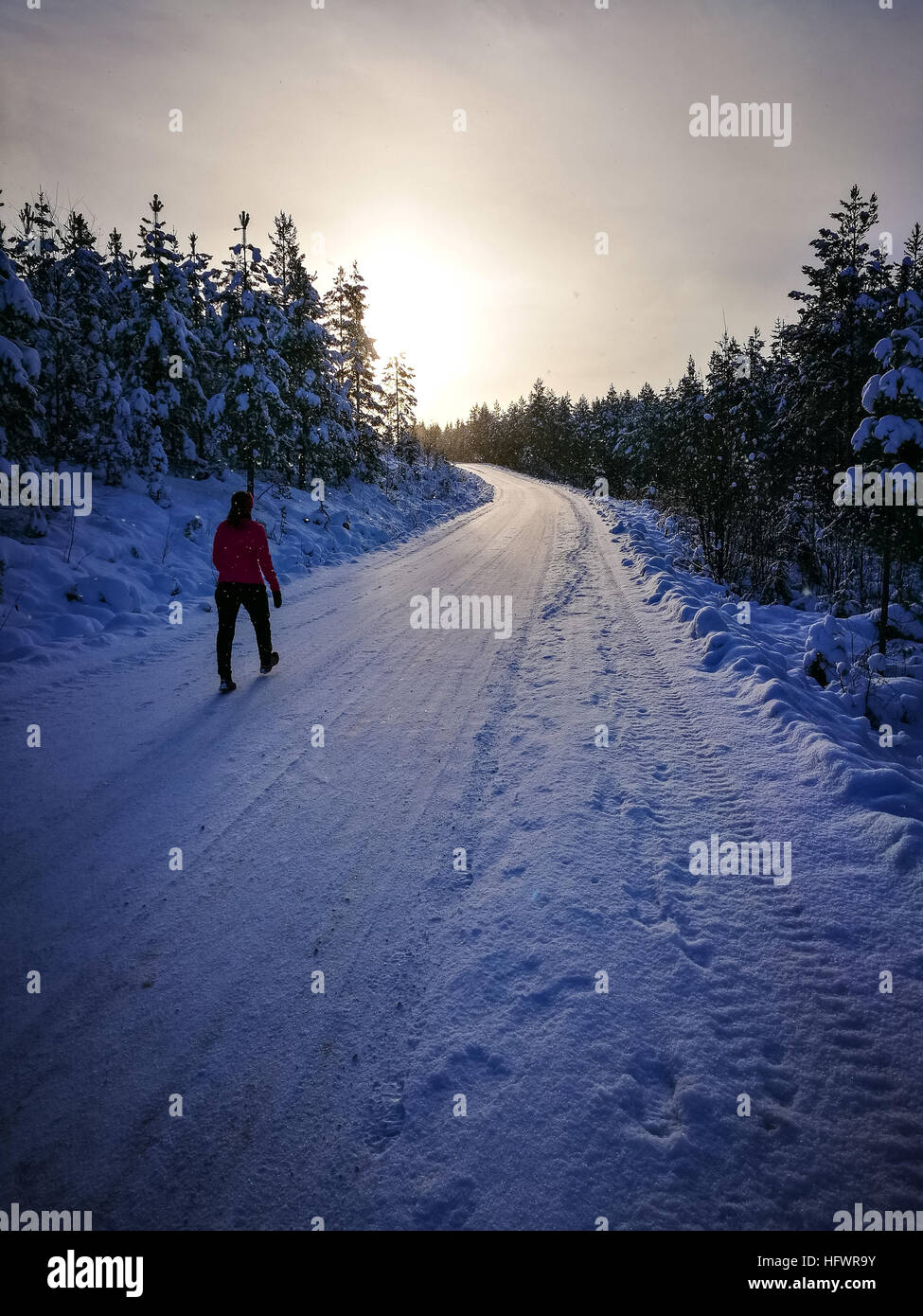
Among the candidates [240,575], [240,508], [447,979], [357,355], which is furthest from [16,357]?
[357,355]

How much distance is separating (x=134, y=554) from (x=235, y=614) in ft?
20.8

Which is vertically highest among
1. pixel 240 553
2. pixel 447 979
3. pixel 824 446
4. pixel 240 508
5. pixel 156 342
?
pixel 156 342

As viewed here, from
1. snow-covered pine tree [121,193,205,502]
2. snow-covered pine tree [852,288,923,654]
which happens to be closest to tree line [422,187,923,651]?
snow-covered pine tree [852,288,923,654]

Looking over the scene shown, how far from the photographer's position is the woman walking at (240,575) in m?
5.82

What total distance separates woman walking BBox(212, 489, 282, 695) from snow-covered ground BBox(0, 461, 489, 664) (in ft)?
7.47

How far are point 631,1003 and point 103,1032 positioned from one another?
226 cm

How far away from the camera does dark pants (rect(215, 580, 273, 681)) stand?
573cm

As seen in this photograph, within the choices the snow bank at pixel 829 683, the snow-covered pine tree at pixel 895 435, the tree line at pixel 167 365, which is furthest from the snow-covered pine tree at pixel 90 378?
the snow-covered pine tree at pixel 895 435

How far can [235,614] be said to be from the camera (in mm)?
5859

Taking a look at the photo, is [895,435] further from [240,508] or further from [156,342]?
[156,342]

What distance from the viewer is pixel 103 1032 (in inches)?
91.2

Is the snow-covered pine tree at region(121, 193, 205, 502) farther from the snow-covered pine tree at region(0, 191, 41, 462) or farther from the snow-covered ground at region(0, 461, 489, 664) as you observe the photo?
the snow-covered pine tree at region(0, 191, 41, 462)
